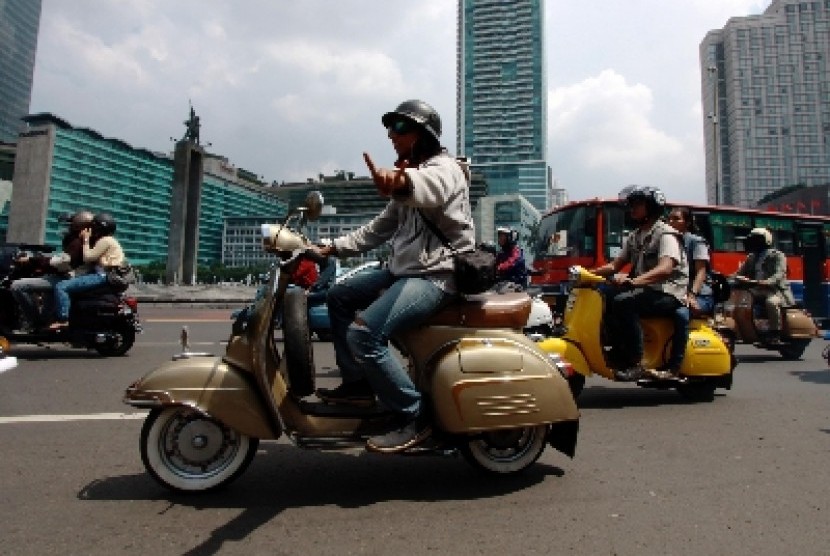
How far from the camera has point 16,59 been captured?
154125 mm

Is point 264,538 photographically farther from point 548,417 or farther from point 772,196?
point 772,196

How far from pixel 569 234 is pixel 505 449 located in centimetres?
1160

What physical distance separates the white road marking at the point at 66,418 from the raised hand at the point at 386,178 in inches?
120

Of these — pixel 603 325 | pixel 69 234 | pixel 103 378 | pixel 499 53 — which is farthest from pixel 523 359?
pixel 499 53

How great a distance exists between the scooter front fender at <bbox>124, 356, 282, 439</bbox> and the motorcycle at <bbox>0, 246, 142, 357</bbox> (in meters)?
5.36

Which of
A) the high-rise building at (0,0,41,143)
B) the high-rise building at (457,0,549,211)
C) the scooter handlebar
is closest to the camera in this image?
the scooter handlebar

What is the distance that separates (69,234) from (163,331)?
13.5 feet

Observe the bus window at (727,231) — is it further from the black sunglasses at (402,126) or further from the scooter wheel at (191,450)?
the scooter wheel at (191,450)

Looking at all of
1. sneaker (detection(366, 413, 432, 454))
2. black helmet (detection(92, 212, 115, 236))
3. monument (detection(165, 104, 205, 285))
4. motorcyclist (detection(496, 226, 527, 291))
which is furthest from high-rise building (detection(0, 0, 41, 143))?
sneaker (detection(366, 413, 432, 454))

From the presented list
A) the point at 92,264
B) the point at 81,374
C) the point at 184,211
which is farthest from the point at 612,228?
the point at 184,211

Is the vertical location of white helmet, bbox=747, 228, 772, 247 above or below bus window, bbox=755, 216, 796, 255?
below

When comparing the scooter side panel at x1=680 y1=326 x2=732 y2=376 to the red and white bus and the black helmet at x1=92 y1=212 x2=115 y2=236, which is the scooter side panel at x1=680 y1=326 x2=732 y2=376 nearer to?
the black helmet at x1=92 y1=212 x2=115 y2=236

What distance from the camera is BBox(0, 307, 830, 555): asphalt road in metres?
2.31

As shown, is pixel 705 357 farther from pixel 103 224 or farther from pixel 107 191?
pixel 107 191
